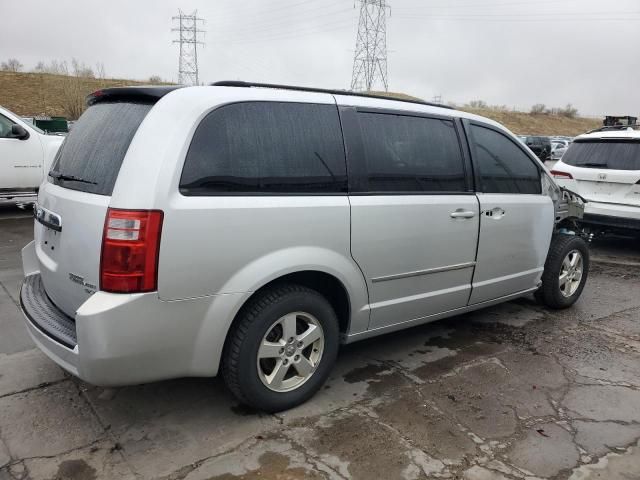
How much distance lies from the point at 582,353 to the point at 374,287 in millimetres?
1954

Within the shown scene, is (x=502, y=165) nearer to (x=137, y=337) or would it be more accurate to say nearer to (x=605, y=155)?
(x=137, y=337)

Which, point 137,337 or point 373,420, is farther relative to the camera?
point 373,420

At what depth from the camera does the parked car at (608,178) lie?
23.0ft

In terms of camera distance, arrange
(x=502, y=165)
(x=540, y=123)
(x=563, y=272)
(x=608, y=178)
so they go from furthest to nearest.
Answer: (x=540, y=123), (x=608, y=178), (x=563, y=272), (x=502, y=165)

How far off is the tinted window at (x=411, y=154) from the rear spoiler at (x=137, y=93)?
120cm

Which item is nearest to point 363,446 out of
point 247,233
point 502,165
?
point 247,233

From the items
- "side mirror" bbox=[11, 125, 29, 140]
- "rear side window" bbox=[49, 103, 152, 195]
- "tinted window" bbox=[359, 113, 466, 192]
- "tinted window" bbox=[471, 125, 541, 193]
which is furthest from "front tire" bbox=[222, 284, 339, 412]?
"side mirror" bbox=[11, 125, 29, 140]

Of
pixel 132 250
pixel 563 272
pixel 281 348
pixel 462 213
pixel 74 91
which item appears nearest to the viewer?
pixel 132 250

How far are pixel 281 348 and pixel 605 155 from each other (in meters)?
6.18

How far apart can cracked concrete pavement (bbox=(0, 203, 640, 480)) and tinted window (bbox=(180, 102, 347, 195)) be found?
130 centimetres

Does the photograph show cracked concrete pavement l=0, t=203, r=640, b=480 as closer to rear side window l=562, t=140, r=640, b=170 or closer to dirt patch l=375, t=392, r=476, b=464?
dirt patch l=375, t=392, r=476, b=464

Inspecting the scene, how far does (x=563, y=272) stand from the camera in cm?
512

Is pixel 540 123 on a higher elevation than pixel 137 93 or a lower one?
higher

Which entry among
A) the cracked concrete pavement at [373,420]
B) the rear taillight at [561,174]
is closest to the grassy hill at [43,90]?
the rear taillight at [561,174]
